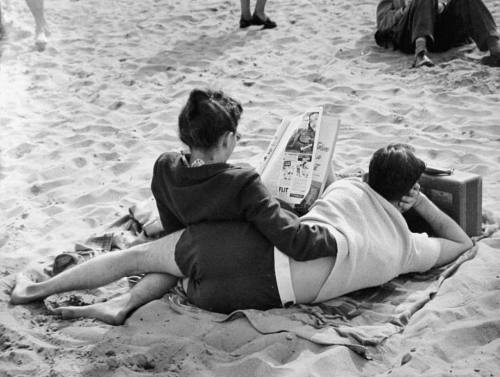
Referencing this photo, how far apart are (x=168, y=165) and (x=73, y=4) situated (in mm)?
6538

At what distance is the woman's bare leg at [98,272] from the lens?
3014mm

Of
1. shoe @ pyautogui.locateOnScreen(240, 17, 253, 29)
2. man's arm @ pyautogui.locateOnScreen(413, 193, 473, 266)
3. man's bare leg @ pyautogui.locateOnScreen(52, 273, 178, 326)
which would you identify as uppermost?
shoe @ pyautogui.locateOnScreen(240, 17, 253, 29)

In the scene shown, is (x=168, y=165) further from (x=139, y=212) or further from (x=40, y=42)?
(x=40, y=42)

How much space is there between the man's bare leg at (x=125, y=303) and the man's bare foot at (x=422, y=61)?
12.7 feet

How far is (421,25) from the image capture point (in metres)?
6.12

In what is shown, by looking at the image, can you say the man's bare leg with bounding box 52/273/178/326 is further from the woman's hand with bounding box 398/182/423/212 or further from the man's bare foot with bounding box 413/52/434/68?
the man's bare foot with bounding box 413/52/434/68

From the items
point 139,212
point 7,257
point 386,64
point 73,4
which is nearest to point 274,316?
point 139,212

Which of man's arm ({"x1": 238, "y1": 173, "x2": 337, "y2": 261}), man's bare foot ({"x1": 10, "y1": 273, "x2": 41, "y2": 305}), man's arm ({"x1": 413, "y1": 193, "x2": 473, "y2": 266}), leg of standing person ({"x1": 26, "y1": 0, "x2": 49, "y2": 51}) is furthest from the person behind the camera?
leg of standing person ({"x1": 26, "y1": 0, "x2": 49, "y2": 51})

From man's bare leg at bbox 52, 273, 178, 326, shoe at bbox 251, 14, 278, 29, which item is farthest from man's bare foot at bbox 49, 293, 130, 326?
shoe at bbox 251, 14, 278, 29

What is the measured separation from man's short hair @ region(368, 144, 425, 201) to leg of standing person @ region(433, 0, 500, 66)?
3380mm

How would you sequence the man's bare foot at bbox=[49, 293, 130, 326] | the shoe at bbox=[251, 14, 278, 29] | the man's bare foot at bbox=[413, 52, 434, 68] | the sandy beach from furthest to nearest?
the shoe at bbox=[251, 14, 278, 29] < the man's bare foot at bbox=[413, 52, 434, 68] < the man's bare foot at bbox=[49, 293, 130, 326] < the sandy beach

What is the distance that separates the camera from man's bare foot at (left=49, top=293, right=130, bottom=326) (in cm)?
283

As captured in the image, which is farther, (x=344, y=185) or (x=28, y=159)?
(x=28, y=159)

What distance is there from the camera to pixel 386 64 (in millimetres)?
6262
